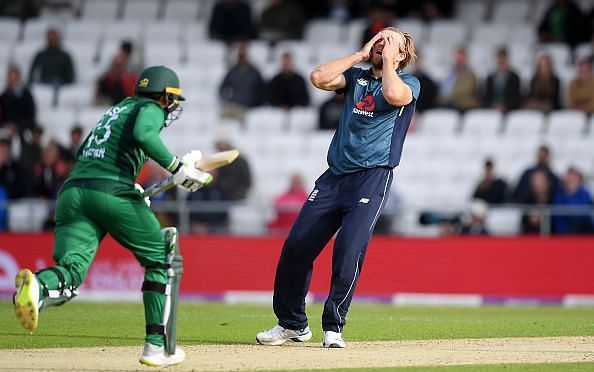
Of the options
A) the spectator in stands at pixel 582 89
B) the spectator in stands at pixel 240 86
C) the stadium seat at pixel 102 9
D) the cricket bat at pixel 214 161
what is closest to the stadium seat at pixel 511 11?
the spectator in stands at pixel 582 89

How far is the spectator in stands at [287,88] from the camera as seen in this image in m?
21.4

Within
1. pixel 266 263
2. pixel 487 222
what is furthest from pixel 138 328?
pixel 487 222

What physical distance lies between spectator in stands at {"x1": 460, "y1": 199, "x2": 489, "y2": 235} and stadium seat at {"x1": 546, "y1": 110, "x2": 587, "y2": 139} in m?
2.85

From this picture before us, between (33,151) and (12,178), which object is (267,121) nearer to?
(33,151)

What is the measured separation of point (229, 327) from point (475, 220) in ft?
24.6

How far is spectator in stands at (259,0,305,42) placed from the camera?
2314 centimetres

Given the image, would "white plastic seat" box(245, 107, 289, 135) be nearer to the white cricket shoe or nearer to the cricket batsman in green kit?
the white cricket shoe

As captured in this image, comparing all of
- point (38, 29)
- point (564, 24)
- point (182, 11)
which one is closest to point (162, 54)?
point (182, 11)

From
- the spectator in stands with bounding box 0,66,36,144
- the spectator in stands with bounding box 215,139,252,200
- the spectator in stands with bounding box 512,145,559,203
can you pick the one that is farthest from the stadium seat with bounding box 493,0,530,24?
the spectator in stands with bounding box 0,66,36,144

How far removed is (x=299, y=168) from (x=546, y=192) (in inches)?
163

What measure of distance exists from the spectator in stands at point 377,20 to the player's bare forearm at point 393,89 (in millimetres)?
11724

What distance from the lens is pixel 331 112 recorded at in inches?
832

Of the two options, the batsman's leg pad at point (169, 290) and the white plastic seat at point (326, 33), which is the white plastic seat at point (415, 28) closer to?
the white plastic seat at point (326, 33)

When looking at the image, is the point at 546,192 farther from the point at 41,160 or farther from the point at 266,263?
the point at 41,160
